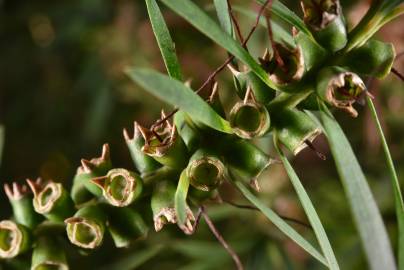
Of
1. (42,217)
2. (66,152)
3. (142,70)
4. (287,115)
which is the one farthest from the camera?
(66,152)

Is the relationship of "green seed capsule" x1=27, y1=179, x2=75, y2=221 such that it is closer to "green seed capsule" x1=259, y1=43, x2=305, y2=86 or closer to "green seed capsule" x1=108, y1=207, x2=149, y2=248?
"green seed capsule" x1=108, y1=207, x2=149, y2=248

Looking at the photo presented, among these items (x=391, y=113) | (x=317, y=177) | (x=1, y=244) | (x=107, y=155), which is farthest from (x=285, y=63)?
(x=317, y=177)

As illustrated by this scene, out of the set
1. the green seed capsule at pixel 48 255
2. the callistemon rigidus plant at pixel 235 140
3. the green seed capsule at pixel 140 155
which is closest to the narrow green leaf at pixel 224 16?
the callistemon rigidus plant at pixel 235 140

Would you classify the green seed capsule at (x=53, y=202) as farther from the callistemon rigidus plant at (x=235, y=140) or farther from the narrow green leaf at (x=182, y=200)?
the narrow green leaf at (x=182, y=200)

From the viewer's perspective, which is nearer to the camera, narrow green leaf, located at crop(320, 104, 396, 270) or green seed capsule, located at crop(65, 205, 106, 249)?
narrow green leaf, located at crop(320, 104, 396, 270)

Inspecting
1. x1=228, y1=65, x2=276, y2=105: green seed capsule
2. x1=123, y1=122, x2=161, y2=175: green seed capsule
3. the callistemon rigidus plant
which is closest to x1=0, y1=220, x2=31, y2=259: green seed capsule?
the callistemon rigidus plant

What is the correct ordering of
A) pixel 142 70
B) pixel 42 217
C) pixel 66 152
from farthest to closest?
pixel 66 152 → pixel 42 217 → pixel 142 70

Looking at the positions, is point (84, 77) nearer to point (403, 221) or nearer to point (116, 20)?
point (116, 20)

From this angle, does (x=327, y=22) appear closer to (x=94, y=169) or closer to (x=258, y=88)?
(x=258, y=88)
